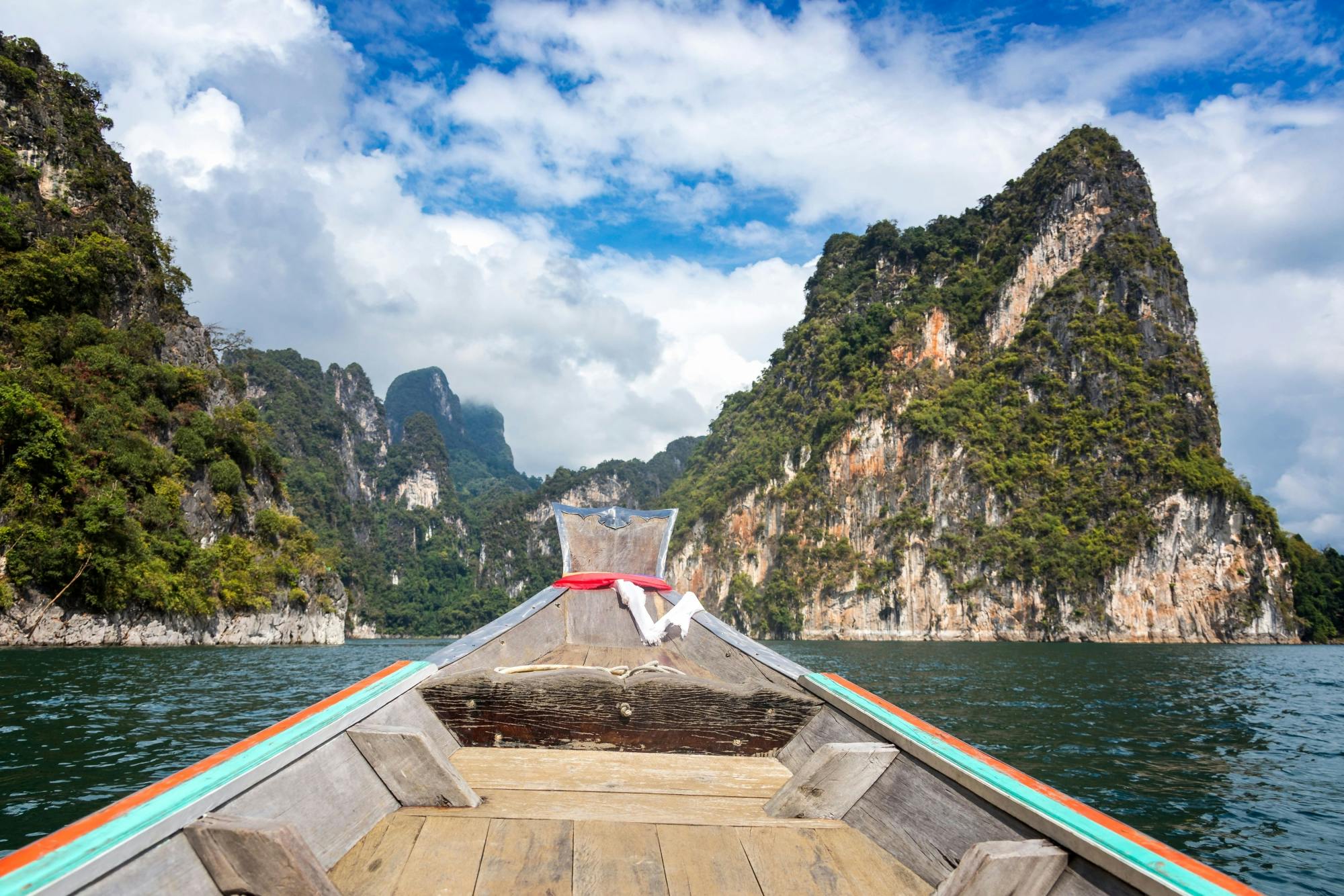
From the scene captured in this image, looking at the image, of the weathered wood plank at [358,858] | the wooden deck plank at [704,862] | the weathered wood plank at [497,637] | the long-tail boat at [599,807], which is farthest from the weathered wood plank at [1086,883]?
the weathered wood plank at [497,637]

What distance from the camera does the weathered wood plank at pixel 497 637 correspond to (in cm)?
413

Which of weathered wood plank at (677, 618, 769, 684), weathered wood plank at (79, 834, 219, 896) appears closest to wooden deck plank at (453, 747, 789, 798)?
weathered wood plank at (677, 618, 769, 684)

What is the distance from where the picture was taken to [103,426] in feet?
86.6

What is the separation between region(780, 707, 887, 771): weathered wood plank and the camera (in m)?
2.91

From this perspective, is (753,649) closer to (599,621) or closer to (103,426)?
(599,621)

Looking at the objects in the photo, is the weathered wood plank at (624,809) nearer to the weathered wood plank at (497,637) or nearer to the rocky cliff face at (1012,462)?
the weathered wood plank at (497,637)

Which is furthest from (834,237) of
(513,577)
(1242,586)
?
(513,577)

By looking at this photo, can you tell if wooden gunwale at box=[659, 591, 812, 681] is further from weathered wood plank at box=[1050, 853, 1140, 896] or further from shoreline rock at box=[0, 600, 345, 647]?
shoreline rock at box=[0, 600, 345, 647]

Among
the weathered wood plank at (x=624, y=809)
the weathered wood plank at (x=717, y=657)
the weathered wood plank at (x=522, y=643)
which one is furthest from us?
the weathered wood plank at (x=522, y=643)

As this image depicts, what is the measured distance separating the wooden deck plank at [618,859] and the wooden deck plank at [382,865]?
0.45m

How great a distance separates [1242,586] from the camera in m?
52.0

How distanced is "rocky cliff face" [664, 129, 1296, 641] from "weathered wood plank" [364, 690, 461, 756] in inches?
2292

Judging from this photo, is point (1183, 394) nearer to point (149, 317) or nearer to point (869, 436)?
point (869, 436)

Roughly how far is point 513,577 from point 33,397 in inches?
3602
